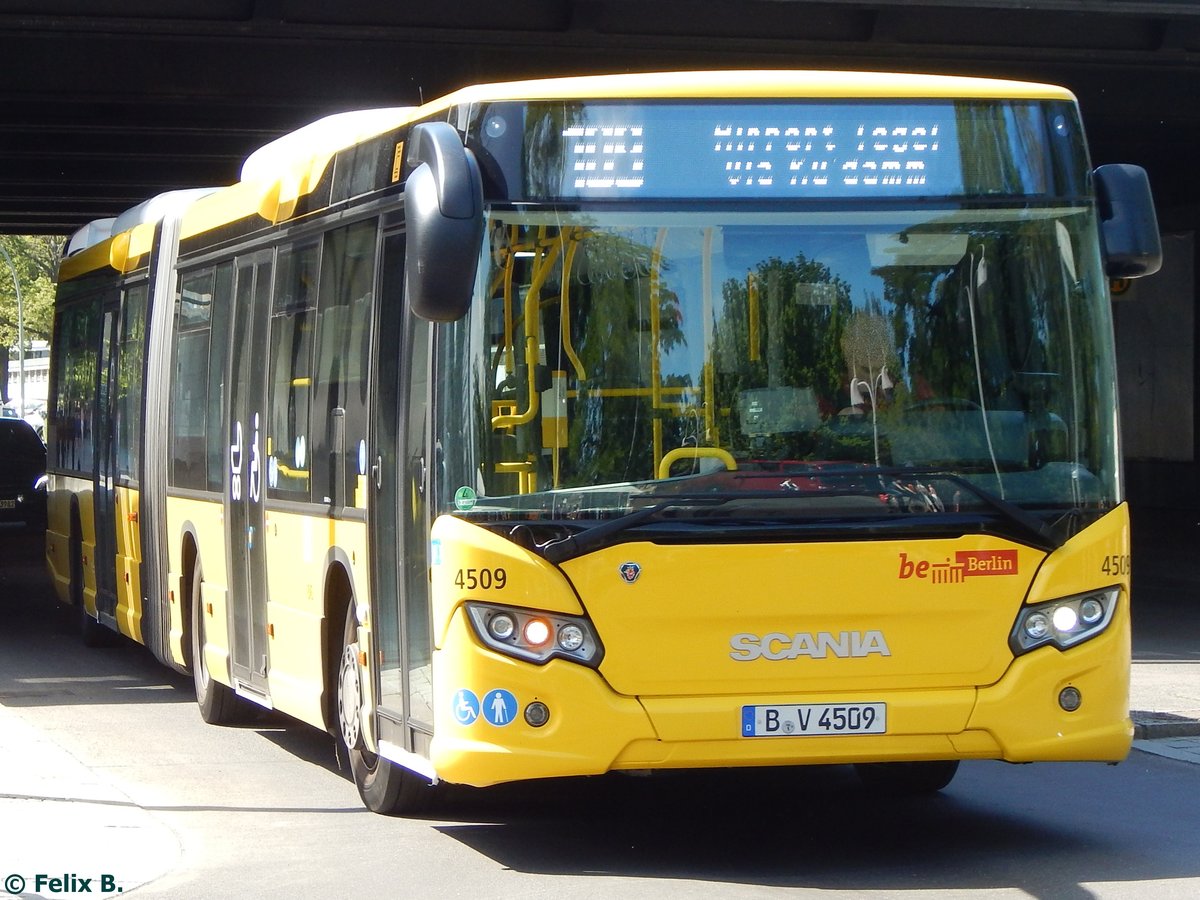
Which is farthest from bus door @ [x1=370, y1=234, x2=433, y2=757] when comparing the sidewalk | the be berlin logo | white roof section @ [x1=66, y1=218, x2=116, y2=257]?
white roof section @ [x1=66, y1=218, x2=116, y2=257]

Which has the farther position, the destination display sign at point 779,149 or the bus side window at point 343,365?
the bus side window at point 343,365

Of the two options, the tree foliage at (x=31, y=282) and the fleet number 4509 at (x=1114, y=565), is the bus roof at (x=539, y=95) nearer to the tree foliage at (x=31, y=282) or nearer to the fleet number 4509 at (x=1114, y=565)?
the fleet number 4509 at (x=1114, y=565)

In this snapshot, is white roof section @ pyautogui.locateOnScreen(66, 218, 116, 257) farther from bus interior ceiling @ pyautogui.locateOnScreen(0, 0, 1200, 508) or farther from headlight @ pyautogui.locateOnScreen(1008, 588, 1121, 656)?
headlight @ pyautogui.locateOnScreen(1008, 588, 1121, 656)

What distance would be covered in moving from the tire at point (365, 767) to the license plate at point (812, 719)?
184 centimetres

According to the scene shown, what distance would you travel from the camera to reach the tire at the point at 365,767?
8406 millimetres

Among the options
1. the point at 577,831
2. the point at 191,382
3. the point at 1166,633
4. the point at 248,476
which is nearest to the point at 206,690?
the point at 191,382

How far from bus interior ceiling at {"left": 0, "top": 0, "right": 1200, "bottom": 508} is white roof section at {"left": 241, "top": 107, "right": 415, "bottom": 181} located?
6.60 meters

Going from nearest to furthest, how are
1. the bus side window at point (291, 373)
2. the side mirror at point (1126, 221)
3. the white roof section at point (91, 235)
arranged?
1. the side mirror at point (1126, 221)
2. the bus side window at point (291, 373)
3. the white roof section at point (91, 235)

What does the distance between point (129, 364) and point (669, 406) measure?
7991 mm

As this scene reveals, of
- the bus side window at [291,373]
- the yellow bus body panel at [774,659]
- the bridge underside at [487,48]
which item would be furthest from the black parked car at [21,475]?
the yellow bus body panel at [774,659]

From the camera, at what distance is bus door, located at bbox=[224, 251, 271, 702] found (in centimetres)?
1017

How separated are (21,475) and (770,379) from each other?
61.2ft

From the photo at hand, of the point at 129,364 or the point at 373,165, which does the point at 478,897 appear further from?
the point at 129,364

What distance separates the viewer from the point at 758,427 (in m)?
7.15
